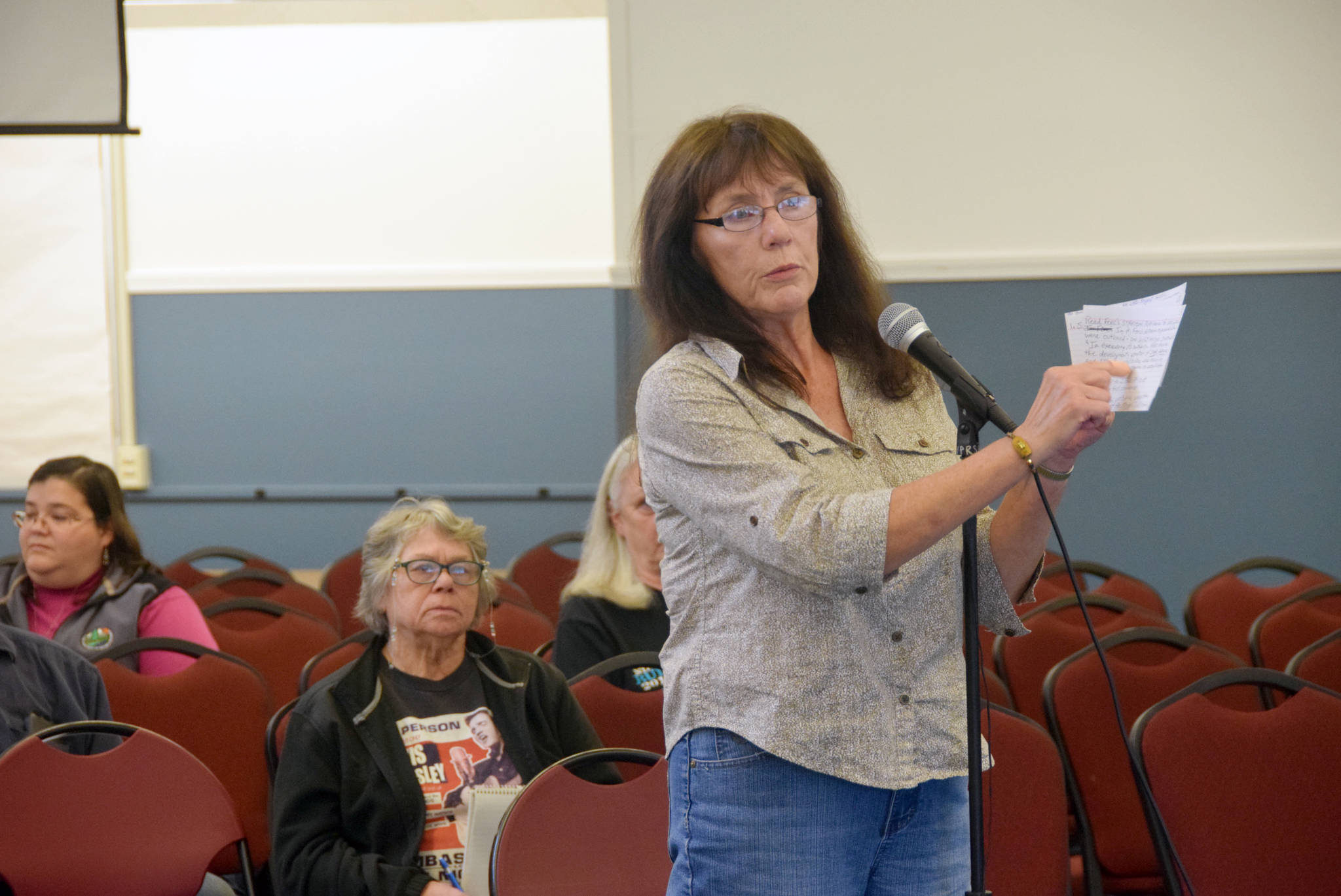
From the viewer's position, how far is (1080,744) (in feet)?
9.15

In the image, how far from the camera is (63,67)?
14.1ft

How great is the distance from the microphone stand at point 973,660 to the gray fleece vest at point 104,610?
9.03 ft

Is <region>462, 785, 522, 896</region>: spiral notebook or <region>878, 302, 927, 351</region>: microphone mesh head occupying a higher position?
<region>878, 302, 927, 351</region>: microphone mesh head

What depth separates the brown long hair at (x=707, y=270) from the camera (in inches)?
51.9

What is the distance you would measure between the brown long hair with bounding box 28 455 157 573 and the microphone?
9.68 ft

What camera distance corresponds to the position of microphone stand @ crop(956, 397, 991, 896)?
1178mm

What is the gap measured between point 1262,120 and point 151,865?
16.7 feet

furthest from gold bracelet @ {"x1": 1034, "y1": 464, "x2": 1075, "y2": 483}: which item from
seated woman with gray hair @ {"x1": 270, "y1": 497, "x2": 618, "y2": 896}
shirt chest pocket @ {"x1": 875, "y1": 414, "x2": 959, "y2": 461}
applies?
seated woman with gray hair @ {"x1": 270, "y1": 497, "x2": 618, "y2": 896}

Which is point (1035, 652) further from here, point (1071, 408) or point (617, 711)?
point (1071, 408)

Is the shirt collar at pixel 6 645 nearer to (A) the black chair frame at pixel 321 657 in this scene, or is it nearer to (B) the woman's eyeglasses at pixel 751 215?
(A) the black chair frame at pixel 321 657

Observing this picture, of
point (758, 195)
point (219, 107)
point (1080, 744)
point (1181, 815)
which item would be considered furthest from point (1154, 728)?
point (219, 107)

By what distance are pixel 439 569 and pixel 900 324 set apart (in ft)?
5.44

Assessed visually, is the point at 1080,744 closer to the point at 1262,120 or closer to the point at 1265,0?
the point at 1262,120

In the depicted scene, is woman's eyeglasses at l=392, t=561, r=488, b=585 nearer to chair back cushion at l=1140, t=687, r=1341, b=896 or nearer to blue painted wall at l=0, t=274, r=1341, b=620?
chair back cushion at l=1140, t=687, r=1341, b=896
